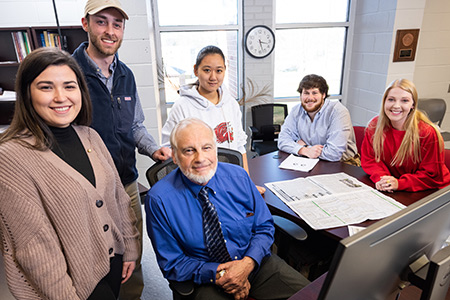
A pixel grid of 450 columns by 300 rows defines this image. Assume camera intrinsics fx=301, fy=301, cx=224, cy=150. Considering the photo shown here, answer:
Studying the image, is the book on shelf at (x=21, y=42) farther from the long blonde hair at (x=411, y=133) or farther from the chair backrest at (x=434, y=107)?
the chair backrest at (x=434, y=107)

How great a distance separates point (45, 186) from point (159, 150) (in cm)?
71

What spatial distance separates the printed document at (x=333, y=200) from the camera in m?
1.49

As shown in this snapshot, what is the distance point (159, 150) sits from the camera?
1681 mm

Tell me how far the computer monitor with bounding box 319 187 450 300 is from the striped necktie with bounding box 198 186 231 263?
0.72 metres

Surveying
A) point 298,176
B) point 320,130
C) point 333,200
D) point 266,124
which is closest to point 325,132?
point 320,130

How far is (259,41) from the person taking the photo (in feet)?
12.9

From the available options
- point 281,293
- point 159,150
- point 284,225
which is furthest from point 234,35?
point 281,293

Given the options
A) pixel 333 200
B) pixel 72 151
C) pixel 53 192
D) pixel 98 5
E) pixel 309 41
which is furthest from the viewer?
pixel 309 41

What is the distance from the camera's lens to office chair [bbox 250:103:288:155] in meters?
3.76

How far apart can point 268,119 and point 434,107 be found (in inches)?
81.7

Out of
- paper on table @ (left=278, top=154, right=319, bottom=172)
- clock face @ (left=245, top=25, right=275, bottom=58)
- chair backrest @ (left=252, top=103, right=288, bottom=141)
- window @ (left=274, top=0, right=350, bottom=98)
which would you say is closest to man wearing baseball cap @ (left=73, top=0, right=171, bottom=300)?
paper on table @ (left=278, top=154, right=319, bottom=172)

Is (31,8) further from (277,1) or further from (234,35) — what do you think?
(277,1)

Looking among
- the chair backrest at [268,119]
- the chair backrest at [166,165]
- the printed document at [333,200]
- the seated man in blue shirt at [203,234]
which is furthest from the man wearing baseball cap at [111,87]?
the chair backrest at [268,119]

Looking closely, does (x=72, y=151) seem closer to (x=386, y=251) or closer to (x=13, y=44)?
(x=386, y=251)
